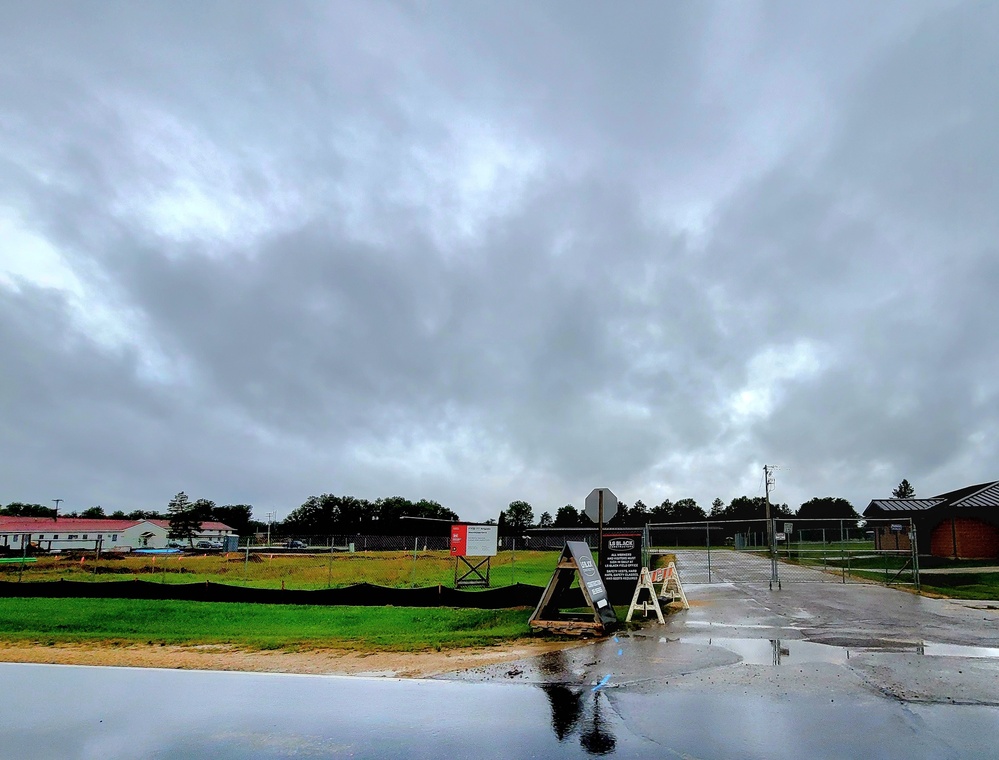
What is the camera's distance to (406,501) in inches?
6122

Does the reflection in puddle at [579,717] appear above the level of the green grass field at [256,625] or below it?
above

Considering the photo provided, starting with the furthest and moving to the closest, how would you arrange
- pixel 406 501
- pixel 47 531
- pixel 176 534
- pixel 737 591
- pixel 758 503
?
pixel 758 503
pixel 406 501
pixel 176 534
pixel 47 531
pixel 737 591

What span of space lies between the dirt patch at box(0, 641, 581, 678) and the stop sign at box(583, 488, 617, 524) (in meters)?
4.22

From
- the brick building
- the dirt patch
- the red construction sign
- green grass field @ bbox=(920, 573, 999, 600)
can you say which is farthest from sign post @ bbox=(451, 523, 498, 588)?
the brick building

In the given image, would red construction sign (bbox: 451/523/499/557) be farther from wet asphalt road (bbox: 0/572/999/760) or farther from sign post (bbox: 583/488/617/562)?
wet asphalt road (bbox: 0/572/999/760)

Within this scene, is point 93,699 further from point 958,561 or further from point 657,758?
point 958,561

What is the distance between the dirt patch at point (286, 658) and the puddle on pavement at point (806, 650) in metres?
2.68

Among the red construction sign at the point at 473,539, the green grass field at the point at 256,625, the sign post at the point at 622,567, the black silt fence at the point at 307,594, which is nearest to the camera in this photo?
the green grass field at the point at 256,625

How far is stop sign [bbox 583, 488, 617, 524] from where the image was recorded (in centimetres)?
1552

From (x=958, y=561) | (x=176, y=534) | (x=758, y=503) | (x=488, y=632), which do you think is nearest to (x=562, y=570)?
(x=488, y=632)

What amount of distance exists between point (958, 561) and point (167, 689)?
39.7 m

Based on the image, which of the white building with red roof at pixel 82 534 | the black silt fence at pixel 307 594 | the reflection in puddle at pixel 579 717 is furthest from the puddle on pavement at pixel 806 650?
the white building with red roof at pixel 82 534

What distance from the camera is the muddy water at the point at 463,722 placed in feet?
20.1

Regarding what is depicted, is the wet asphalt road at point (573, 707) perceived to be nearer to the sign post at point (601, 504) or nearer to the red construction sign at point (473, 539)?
the sign post at point (601, 504)
